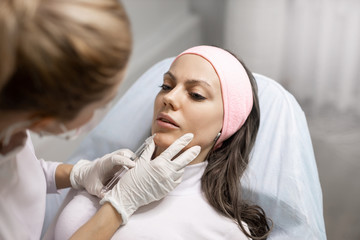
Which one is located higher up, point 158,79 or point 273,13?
point 273,13

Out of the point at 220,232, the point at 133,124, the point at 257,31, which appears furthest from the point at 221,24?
the point at 220,232

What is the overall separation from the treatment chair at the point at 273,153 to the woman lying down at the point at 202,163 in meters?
0.06

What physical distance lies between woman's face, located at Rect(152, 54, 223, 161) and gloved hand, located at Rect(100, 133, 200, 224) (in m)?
0.09

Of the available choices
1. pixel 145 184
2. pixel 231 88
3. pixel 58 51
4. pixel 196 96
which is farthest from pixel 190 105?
pixel 58 51

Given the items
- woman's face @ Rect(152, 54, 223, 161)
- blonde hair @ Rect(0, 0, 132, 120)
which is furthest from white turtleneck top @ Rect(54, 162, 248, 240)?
blonde hair @ Rect(0, 0, 132, 120)

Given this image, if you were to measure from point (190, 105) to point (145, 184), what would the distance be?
0.28 metres

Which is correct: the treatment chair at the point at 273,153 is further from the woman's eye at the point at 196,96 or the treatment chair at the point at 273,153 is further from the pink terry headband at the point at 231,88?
the woman's eye at the point at 196,96

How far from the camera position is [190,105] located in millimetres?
1415

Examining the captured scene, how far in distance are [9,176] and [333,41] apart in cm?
170

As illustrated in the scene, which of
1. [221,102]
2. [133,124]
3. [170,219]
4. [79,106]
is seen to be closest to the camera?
[79,106]

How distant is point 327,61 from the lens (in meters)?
2.35

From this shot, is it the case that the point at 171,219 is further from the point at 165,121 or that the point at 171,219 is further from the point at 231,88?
the point at 231,88

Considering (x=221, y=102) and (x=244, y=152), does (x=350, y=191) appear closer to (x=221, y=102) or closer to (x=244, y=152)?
(x=244, y=152)

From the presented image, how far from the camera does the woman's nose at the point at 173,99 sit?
1.40 metres
